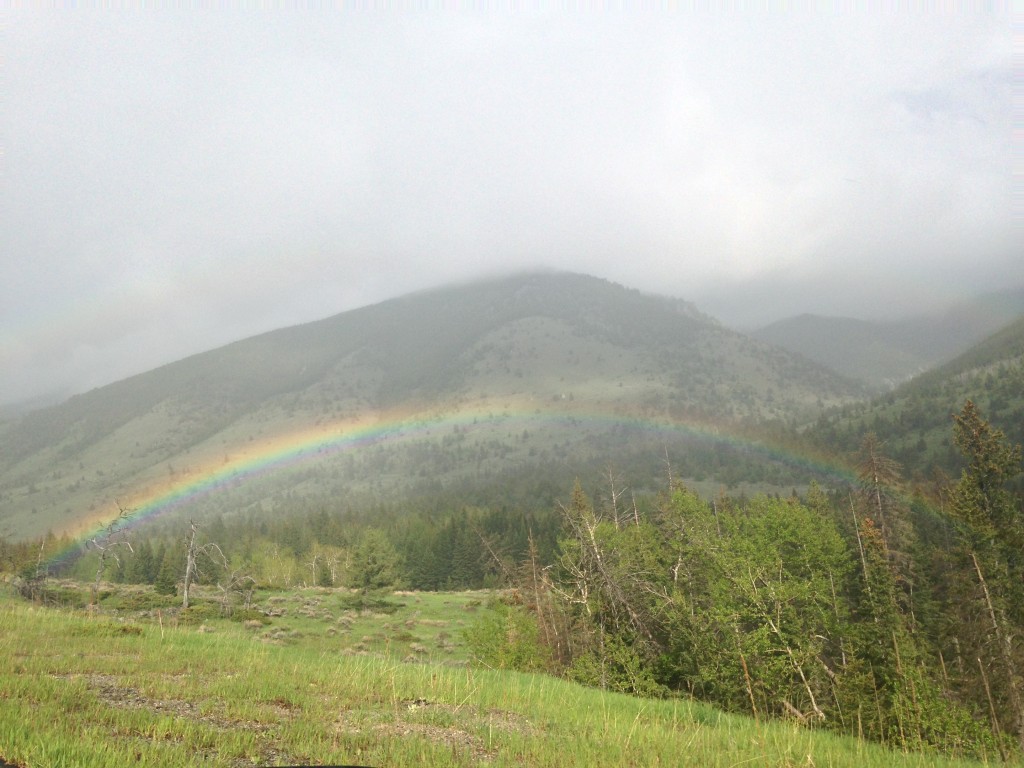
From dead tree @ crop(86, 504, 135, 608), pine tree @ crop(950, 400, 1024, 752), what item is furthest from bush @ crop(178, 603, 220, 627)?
pine tree @ crop(950, 400, 1024, 752)

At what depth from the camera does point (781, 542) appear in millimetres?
53438

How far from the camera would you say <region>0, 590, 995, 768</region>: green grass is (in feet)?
19.3

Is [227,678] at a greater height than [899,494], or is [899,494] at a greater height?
[227,678]

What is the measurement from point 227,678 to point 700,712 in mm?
9398

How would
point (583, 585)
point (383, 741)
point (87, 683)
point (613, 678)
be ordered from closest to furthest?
point (383, 741)
point (87, 683)
point (613, 678)
point (583, 585)

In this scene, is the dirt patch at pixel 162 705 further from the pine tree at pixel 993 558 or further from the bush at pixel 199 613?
the pine tree at pixel 993 558

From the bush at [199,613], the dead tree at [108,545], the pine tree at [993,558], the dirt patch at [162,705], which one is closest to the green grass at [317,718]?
the dirt patch at [162,705]

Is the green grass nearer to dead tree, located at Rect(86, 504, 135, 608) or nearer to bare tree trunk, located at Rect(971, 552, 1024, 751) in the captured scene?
dead tree, located at Rect(86, 504, 135, 608)

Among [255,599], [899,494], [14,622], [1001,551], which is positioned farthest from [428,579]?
[14,622]

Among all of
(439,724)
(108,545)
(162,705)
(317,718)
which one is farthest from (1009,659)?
(108,545)

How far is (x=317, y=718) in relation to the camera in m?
7.61

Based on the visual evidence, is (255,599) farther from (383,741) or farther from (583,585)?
(383,741)

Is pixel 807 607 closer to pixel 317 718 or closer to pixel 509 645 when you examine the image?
pixel 509 645

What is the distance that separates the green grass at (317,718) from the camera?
19.3ft
